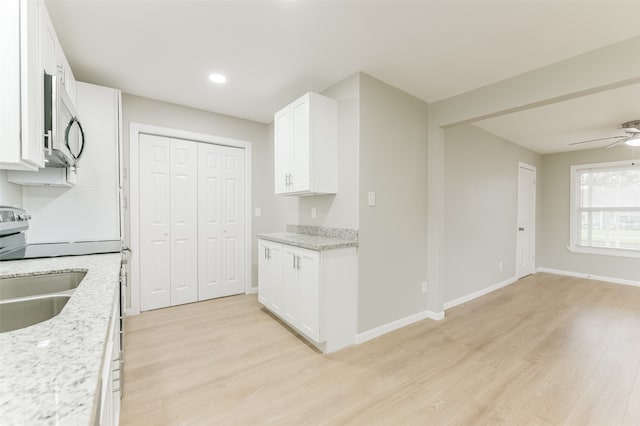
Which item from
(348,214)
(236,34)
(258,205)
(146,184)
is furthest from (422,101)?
Result: (146,184)

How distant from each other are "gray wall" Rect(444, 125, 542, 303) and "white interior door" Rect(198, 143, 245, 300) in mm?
2781

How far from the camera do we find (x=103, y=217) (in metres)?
2.45

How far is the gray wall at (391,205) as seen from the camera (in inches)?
101

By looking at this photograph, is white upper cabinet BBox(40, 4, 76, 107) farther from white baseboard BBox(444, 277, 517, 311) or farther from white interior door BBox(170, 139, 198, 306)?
white baseboard BBox(444, 277, 517, 311)

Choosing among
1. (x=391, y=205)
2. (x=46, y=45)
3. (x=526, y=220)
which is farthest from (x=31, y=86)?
(x=526, y=220)

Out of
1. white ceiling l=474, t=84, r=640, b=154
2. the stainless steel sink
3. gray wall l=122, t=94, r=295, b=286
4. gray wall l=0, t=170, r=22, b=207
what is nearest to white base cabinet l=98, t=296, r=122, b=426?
the stainless steel sink

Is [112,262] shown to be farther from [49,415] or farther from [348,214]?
[348,214]

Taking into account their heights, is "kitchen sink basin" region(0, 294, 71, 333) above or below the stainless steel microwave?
below

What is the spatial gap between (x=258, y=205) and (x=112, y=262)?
2.42 meters

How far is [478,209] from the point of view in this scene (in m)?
3.95

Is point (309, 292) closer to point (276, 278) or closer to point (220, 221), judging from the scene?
point (276, 278)

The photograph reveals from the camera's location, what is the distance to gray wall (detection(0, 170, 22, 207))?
1.88 metres

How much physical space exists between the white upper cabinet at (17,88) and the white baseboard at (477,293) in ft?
12.9

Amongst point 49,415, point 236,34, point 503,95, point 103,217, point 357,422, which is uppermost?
point 236,34
